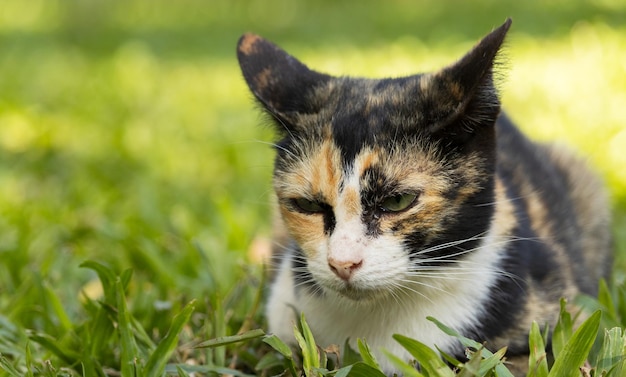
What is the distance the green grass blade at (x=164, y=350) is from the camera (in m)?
2.46

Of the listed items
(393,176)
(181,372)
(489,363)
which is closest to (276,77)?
(393,176)

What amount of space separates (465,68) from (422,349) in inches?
30.5

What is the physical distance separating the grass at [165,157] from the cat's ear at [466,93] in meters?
0.15

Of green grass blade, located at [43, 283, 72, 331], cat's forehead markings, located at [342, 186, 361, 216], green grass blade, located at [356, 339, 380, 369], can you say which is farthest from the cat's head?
green grass blade, located at [43, 283, 72, 331]

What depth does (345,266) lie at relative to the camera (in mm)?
2248

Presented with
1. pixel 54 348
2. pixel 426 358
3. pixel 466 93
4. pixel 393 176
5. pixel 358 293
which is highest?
pixel 466 93

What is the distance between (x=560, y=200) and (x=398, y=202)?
1.39 metres

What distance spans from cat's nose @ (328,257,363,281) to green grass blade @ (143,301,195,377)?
1.72ft

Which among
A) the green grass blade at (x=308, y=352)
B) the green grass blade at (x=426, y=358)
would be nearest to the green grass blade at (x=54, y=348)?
the green grass blade at (x=308, y=352)

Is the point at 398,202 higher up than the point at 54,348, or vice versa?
the point at 398,202

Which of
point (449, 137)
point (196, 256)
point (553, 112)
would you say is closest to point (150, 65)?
point (553, 112)

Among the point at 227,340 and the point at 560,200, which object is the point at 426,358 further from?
the point at 560,200

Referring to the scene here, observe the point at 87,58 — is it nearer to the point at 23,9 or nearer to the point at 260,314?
the point at 23,9

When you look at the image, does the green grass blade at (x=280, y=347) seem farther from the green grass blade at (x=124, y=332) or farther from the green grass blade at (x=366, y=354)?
the green grass blade at (x=124, y=332)
